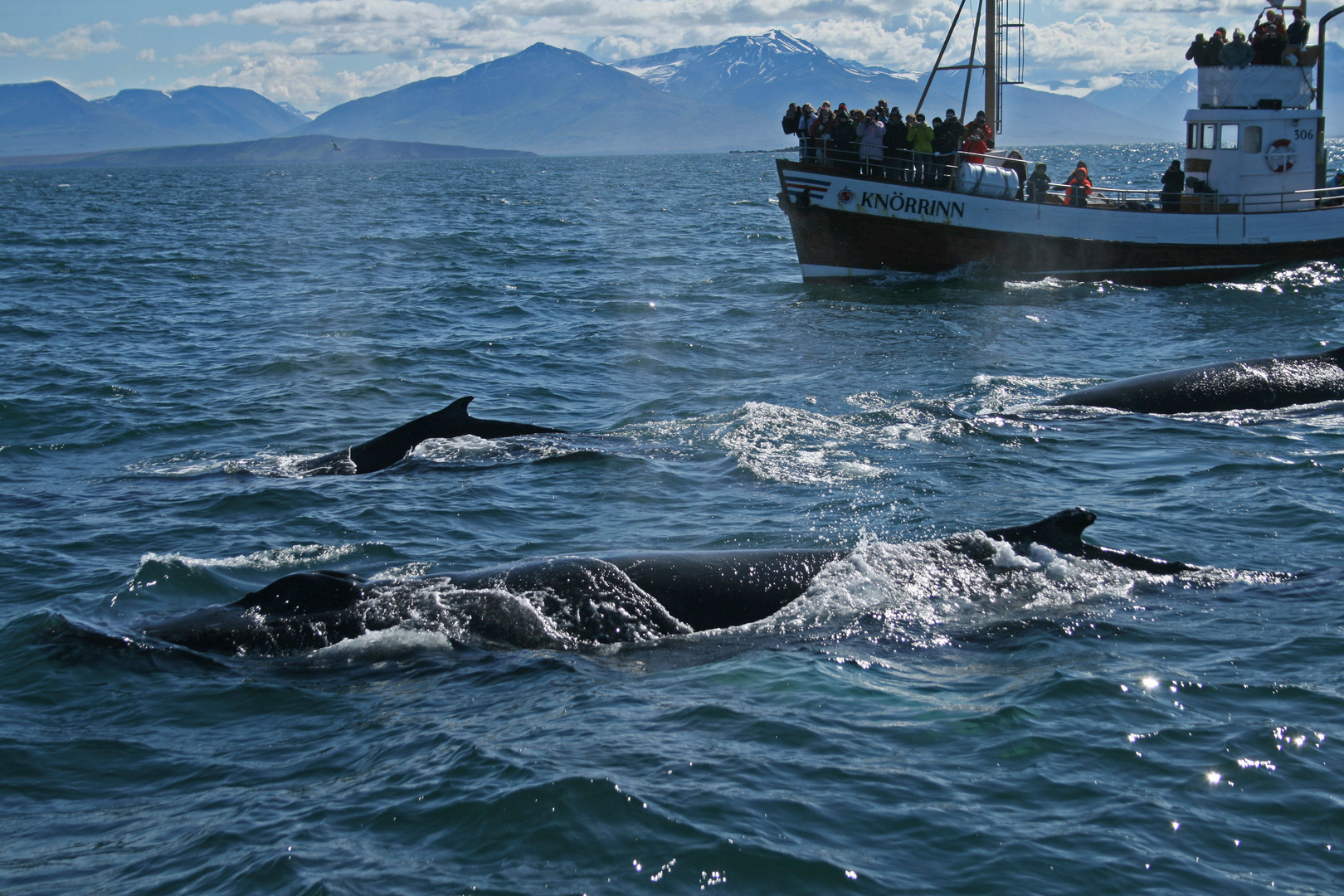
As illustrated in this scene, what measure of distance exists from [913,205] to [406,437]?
1667cm

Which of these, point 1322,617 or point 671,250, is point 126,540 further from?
point 671,250

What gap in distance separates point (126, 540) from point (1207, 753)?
861 centimetres

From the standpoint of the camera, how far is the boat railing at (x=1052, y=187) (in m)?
25.9

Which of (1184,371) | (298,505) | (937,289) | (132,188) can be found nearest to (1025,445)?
(1184,371)

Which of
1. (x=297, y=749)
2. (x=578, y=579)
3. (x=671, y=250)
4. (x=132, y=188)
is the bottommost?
(x=297, y=749)

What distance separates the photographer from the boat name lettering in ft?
85.6

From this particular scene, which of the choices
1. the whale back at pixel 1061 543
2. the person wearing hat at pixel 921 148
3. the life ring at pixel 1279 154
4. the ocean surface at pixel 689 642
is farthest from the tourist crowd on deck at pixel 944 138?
the whale back at pixel 1061 543

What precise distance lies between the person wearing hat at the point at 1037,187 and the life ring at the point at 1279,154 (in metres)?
5.29

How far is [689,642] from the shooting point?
23.9ft

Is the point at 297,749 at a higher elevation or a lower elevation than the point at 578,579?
lower

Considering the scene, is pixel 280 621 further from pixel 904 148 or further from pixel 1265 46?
pixel 1265 46

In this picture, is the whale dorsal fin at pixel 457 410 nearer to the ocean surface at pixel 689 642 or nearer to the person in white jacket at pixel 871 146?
the ocean surface at pixel 689 642

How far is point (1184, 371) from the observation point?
14.5 metres

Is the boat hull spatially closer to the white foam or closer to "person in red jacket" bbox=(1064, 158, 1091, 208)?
"person in red jacket" bbox=(1064, 158, 1091, 208)
